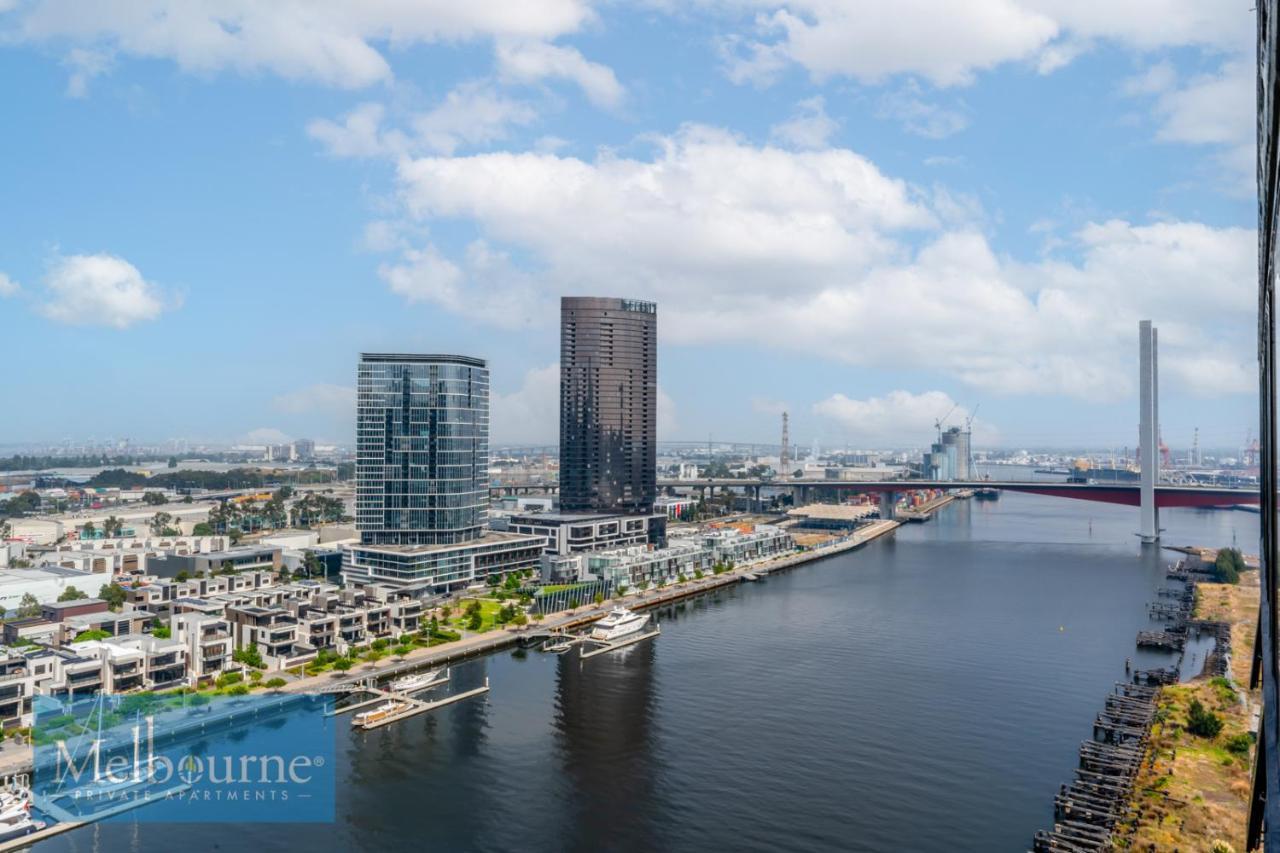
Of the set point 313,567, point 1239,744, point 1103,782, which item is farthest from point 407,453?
point 1239,744

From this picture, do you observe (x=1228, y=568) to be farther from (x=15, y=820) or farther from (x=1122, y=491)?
(x=15, y=820)

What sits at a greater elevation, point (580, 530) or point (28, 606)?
point (580, 530)

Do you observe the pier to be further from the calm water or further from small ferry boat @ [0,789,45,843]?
small ferry boat @ [0,789,45,843]

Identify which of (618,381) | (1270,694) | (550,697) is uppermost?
(618,381)

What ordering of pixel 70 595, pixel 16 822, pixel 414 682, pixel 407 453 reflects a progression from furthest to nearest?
pixel 407 453, pixel 70 595, pixel 414 682, pixel 16 822

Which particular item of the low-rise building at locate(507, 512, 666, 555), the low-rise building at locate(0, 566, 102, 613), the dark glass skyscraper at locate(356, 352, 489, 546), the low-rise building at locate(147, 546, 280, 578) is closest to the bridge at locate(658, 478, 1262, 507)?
the low-rise building at locate(507, 512, 666, 555)

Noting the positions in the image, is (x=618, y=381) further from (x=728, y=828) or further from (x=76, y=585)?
(x=728, y=828)

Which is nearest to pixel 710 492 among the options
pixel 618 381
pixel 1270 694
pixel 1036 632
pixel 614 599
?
pixel 618 381
